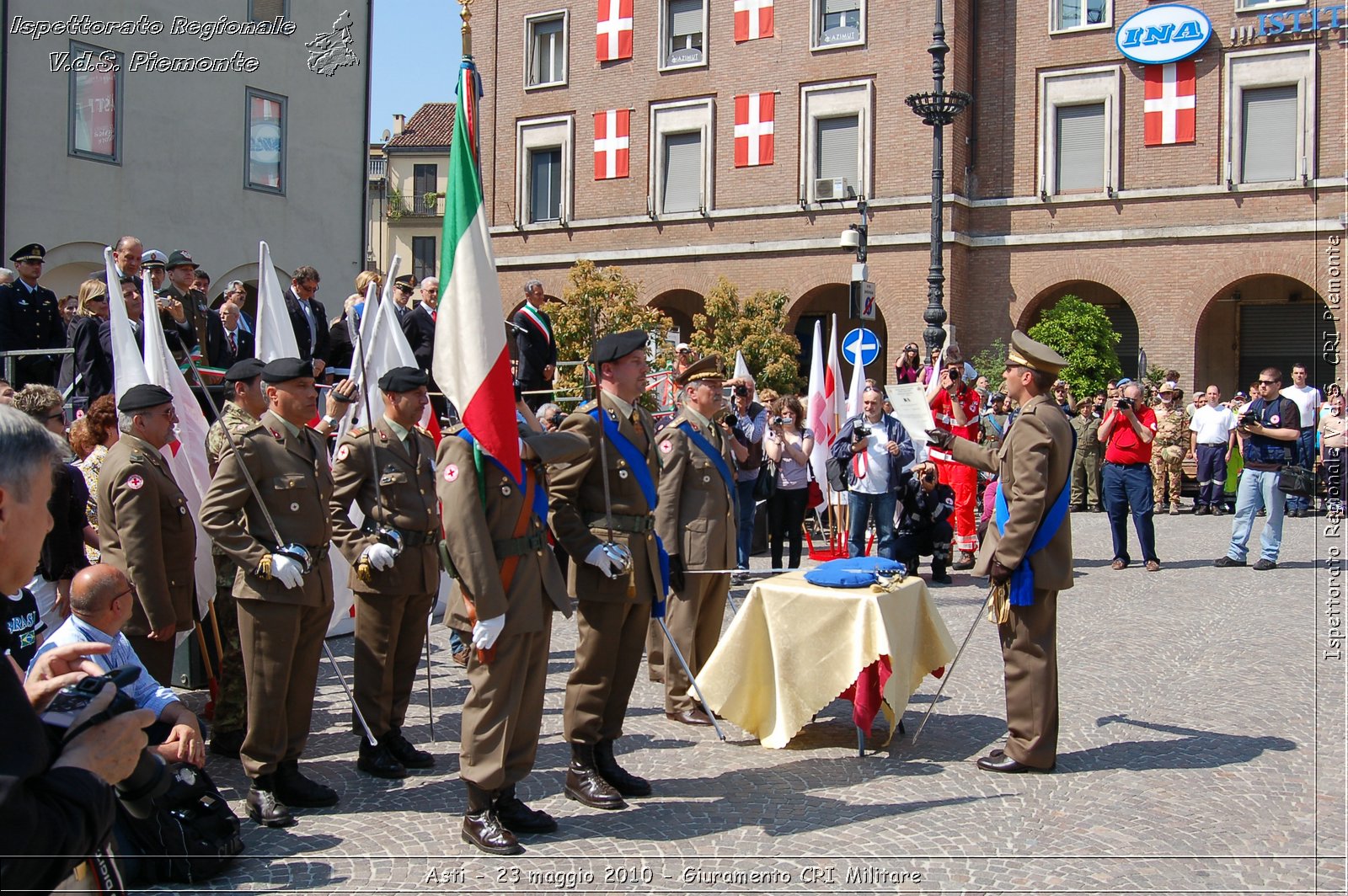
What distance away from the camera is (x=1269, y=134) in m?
28.1

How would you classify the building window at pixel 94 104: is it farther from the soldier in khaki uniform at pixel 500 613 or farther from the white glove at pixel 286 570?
the soldier in khaki uniform at pixel 500 613

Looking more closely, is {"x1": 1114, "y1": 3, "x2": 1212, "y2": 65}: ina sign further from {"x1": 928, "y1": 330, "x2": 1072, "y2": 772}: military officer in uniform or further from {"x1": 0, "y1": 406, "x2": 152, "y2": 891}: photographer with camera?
{"x1": 0, "y1": 406, "x2": 152, "y2": 891}: photographer with camera

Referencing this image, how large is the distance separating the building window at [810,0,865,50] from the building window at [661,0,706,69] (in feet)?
11.3

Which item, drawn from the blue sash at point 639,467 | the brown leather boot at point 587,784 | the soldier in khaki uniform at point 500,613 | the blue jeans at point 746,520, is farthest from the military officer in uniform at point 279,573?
the blue jeans at point 746,520

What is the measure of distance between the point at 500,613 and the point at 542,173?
33.0 meters

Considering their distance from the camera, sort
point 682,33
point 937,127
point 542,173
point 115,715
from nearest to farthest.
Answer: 1. point 115,715
2. point 937,127
3. point 682,33
4. point 542,173

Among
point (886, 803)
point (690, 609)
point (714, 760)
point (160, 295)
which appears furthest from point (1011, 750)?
point (160, 295)

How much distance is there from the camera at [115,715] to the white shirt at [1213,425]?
19.7 meters

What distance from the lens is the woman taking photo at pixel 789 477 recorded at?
12.9 m

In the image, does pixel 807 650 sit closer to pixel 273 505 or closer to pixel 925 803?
pixel 925 803

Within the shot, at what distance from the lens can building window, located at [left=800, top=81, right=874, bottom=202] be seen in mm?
31016

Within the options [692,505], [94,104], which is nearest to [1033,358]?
[692,505]

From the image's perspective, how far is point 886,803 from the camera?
5.84 m

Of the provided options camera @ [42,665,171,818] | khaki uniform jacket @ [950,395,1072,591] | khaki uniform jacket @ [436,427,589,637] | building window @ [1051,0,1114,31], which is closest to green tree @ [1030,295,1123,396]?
building window @ [1051,0,1114,31]
